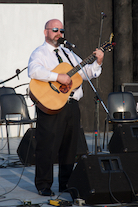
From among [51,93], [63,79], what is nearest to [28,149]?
[51,93]

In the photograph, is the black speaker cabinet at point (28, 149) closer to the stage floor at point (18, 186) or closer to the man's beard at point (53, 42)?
the stage floor at point (18, 186)

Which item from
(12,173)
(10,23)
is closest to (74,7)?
(10,23)

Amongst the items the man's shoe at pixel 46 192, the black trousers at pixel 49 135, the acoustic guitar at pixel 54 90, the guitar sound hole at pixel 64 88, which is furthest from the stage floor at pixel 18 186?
the guitar sound hole at pixel 64 88

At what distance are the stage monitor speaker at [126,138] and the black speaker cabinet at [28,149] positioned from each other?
949 mm

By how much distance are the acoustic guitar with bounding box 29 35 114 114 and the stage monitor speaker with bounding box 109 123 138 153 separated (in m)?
1.16

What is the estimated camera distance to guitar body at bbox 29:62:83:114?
2637mm

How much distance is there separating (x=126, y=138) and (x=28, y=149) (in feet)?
3.66

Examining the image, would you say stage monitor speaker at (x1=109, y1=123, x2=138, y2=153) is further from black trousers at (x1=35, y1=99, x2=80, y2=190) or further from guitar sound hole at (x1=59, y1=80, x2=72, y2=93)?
guitar sound hole at (x1=59, y1=80, x2=72, y2=93)

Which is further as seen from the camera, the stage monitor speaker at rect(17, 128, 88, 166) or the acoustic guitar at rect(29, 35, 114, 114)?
the stage monitor speaker at rect(17, 128, 88, 166)

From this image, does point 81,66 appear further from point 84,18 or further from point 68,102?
point 84,18

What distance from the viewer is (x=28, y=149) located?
152 inches

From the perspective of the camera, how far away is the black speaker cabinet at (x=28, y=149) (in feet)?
12.6

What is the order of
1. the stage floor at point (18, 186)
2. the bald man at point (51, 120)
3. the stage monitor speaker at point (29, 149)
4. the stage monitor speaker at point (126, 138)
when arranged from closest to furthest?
the stage floor at point (18, 186) → the bald man at point (51, 120) → the stage monitor speaker at point (126, 138) → the stage monitor speaker at point (29, 149)

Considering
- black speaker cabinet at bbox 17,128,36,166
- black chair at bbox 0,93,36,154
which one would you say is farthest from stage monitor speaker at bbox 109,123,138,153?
black chair at bbox 0,93,36,154
